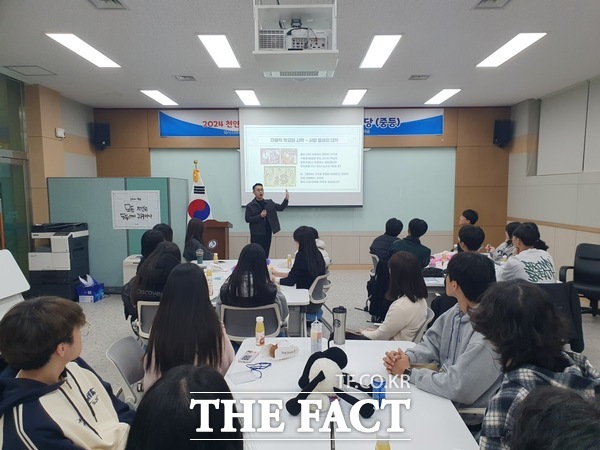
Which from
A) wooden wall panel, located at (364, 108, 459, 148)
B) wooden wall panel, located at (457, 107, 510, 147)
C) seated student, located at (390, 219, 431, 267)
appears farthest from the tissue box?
wooden wall panel, located at (457, 107, 510, 147)

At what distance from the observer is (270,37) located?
111 inches

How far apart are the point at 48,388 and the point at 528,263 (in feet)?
11.9

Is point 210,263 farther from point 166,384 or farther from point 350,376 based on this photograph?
point 166,384

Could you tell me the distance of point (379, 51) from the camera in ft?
14.4

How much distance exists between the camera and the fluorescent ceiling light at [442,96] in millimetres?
6164

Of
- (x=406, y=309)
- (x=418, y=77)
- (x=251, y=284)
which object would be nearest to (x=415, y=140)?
(x=418, y=77)

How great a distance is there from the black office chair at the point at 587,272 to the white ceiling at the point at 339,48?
7.68 ft

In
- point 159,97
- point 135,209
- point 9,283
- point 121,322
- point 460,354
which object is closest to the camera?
point 460,354

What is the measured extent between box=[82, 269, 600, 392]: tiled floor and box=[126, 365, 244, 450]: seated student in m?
2.60

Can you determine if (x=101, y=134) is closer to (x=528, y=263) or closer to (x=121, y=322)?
(x=121, y=322)

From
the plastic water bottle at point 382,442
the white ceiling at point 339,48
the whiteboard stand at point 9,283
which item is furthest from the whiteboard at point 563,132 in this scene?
the whiteboard stand at point 9,283

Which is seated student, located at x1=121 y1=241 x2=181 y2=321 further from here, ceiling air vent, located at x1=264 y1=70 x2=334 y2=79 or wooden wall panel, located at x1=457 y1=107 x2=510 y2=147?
wooden wall panel, located at x1=457 y1=107 x2=510 y2=147

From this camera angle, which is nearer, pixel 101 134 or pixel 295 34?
pixel 295 34

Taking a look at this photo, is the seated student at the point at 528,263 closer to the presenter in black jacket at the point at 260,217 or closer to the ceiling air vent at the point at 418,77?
the ceiling air vent at the point at 418,77
